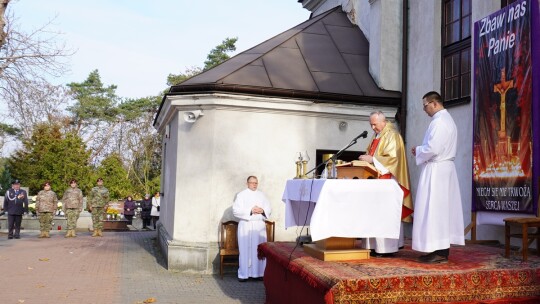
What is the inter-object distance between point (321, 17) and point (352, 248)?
9.41m

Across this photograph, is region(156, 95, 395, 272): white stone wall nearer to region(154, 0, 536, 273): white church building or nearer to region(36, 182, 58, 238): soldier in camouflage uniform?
region(154, 0, 536, 273): white church building

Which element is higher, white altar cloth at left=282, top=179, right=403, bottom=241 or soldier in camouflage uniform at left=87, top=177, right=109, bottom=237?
white altar cloth at left=282, top=179, right=403, bottom=241

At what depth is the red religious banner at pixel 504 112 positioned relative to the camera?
796 cm

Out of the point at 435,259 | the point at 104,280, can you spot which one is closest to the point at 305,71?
the point at 104,280

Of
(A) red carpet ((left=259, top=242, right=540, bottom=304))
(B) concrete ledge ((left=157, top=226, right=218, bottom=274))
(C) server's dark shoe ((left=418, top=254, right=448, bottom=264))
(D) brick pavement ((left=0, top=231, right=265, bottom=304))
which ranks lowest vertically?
(D) brick pavement ((left=0, top=231, right=265, bottom=304))

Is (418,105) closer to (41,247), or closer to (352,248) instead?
(352,248)

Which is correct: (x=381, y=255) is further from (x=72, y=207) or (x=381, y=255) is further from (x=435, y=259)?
(x=72, y=207)

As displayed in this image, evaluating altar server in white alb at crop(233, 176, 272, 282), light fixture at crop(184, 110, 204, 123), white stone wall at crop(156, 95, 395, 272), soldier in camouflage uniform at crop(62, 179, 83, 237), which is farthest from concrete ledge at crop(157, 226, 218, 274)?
soldier in camouflage uniform at crop(62, 179, 83, 237)

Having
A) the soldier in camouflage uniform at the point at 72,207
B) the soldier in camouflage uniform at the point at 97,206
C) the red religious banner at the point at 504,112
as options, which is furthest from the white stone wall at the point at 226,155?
the soldier in camouflage uniform at the point at 72,207

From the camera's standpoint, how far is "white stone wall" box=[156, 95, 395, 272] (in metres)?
A: 10.9

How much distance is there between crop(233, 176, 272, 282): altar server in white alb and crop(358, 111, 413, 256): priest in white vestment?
161 inches

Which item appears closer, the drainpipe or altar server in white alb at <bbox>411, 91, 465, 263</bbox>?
altar server in white alb at <bbox>411, 91, 465, 263</bbox>

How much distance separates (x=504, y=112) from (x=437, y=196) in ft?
10.3

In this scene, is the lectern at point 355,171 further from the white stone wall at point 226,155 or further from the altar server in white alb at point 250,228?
the white stone wall at point 226,155
